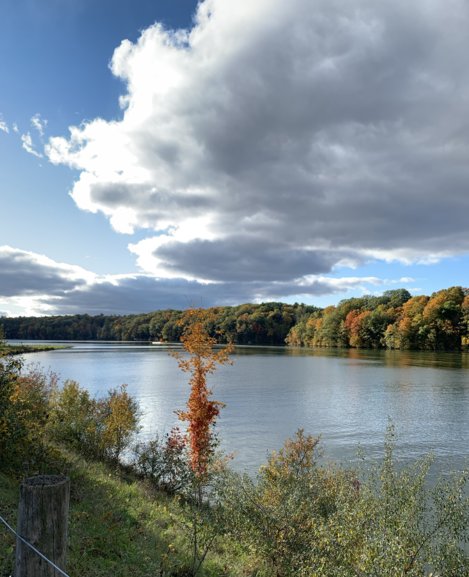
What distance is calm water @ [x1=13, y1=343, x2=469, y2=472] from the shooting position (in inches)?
1266

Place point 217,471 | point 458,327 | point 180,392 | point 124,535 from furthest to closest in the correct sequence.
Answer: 1. point 458,327
2. point 180,392
3. point 217,471
4. point 124,535

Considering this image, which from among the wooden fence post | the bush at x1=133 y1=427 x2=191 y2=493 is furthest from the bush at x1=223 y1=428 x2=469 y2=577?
the wooden fence post

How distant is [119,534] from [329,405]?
3897 cm

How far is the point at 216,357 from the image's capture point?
25641mm

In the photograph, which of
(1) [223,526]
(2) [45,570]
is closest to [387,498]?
(1) [223,526]

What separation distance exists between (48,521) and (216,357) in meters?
21.8

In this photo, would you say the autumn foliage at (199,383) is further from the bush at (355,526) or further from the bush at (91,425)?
the bush at (355,526)

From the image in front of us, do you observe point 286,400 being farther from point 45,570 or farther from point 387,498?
point 45,570

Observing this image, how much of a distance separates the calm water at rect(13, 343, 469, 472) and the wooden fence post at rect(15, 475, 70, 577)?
21.5m

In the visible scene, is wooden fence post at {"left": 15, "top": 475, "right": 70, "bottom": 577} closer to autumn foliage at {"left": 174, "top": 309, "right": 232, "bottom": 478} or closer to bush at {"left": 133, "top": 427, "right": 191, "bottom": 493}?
bush at {"left": 133, "top": 427, "right": 191, "bottom": 493}

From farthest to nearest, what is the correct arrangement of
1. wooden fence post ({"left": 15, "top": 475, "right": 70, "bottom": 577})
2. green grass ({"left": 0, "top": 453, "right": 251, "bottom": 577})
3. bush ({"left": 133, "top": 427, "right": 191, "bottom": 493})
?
bush ({"left": 133, "top": 427, "right": 191, "bottom": 493}), green grass ({"left": 0, "top": 453, "right": 251, "bottom": 577}), wooden fence post ({"left": 15, "top": 475, "right": 70, "bottom": 577})

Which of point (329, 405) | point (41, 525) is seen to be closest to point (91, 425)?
point (41, 525)

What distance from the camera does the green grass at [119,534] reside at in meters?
10.1

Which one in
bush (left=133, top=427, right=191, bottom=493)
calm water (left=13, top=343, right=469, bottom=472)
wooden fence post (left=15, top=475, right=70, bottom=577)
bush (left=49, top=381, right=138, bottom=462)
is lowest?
calm water (left=13, top=343, right=469, bottom=472)
